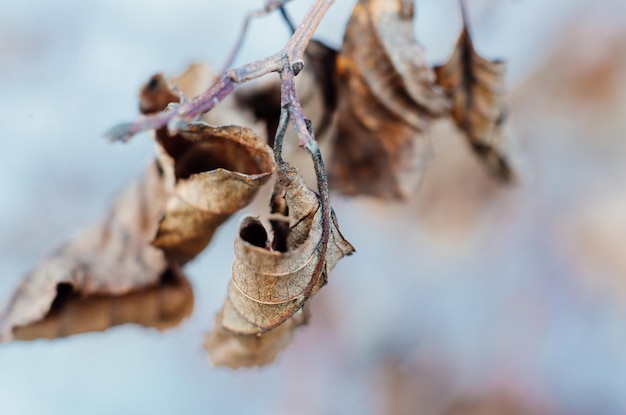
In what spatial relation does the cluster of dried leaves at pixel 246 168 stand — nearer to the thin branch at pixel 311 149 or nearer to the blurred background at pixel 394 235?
the thin branch at pixel 311 149

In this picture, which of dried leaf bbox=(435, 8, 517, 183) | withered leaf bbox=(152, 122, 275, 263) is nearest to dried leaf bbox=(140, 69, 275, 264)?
withered leaf bbox=(152, 122, 275, 263)

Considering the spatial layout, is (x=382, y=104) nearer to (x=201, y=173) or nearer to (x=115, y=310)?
(x=201, y=173)

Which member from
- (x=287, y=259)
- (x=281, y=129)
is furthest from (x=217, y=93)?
(x=287, y=259)

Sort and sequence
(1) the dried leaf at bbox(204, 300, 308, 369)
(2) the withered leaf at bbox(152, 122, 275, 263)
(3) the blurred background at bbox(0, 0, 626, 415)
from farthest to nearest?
(3) the blurred background at bbox(0, 0, 626, 415) → (1) the dried leaf at bbox(204, 300, 308, 369) → (2) the withered leaf at bbox(152, 122, 275, 263)

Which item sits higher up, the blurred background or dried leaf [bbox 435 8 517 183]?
dried leaf [bbox 435 8 517 183]

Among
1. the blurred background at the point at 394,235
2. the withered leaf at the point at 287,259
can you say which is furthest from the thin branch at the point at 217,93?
the blurred background at the point at 394,235

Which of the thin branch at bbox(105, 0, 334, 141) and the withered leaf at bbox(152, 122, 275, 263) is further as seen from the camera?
the withered leaf at bbox(152, 122, 275, 263)

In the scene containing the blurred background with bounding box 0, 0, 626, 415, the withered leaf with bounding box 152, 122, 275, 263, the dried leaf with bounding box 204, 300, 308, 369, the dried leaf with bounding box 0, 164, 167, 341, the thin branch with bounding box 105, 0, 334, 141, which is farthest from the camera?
the blurred background with bounding box 0, 0, 626, 415

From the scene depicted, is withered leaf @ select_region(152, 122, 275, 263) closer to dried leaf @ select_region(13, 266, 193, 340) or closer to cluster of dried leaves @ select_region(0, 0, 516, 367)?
cluster of dried leaves @ select_region(0, 0, 516, 367)
